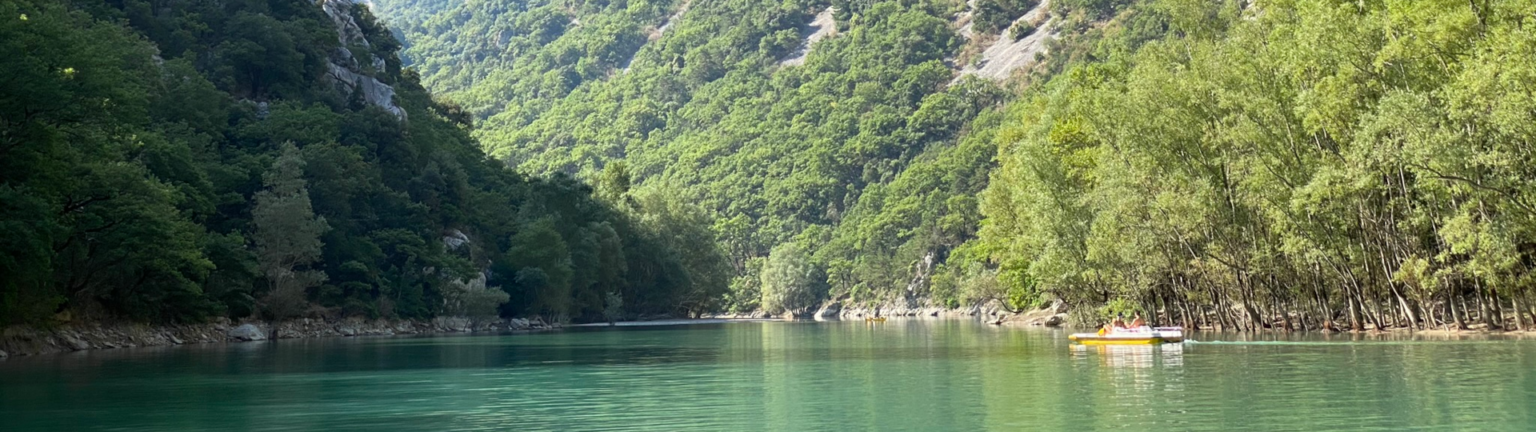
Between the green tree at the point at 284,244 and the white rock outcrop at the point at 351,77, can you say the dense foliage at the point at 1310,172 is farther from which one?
the white rock outcrop at the point at 351,77

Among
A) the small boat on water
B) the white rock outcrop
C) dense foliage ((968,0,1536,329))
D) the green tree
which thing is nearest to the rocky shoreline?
dense foliage ((968,0,1536,329))

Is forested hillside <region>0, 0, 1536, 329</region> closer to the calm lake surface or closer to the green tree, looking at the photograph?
the green tree

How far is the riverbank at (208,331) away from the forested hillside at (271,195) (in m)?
0.79

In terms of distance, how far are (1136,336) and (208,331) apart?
45.0m

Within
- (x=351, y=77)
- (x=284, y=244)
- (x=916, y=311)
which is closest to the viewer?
(x=284, y=244)

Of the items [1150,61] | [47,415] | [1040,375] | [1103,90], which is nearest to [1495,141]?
[1040,375]

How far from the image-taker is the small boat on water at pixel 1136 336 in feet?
155

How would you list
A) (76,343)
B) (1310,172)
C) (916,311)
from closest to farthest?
(1310,172)
(76,343)
(916,311)

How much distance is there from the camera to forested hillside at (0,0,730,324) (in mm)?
46188

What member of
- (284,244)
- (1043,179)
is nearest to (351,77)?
(284,244)

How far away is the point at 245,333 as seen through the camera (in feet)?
239

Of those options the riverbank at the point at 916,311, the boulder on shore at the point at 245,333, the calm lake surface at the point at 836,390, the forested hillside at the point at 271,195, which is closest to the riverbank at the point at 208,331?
the boulder on shore at the point at 245,333

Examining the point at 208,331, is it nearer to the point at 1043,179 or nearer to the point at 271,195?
the point at 271,195

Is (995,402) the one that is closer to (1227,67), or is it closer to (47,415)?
(47,415)
